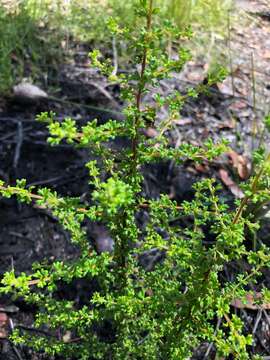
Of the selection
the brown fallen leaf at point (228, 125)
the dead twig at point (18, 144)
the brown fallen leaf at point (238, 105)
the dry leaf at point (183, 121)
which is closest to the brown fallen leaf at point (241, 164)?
the brown fallen leaf at point (228, 125)

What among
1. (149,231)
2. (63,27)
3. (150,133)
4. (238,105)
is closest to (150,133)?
(150,133)

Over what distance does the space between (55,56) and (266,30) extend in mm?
1913

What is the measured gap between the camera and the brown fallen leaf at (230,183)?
8.62 ft

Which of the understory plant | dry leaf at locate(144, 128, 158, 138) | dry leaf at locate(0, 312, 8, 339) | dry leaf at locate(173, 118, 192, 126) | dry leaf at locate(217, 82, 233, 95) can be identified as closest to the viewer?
the understory plant

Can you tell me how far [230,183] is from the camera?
2674mm

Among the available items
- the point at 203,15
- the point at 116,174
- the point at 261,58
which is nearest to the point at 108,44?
the point at 203,15

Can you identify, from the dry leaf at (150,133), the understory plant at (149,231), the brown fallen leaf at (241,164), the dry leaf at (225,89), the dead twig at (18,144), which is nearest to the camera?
the understory plant at (149,231)

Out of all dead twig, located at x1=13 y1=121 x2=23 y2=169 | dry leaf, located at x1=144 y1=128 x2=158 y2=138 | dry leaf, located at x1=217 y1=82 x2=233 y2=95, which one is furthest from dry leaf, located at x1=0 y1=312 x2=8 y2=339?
dry leaf, located at x1=217 y1=82 x2=233 y2=95

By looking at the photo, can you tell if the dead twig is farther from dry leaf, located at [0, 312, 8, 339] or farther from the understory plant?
the understory plant

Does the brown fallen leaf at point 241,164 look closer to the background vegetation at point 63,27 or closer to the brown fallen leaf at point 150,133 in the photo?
the brown fallen leaf at point 150,133

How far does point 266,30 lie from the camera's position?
13.4ft

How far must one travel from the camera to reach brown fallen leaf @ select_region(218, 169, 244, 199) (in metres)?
2.63

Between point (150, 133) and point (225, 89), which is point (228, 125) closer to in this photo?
point (225, 89)

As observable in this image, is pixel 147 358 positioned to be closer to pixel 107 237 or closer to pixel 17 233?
pixel 107 237
